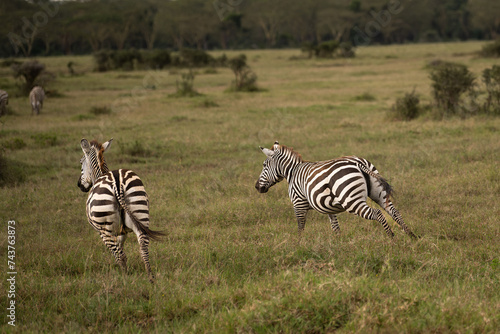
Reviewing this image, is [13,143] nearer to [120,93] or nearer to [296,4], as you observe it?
[120,93]

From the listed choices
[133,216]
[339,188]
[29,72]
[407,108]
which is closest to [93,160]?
[133,216]

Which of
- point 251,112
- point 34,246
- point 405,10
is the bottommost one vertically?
point 34,246

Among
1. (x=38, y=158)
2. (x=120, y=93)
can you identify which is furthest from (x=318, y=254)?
(x=120, y=93)

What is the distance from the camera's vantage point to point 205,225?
22.5 feet

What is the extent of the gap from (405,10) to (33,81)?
90.7 metres

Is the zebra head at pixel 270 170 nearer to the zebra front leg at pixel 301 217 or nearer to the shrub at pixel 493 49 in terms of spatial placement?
the zebra front leg at pixel 301 217

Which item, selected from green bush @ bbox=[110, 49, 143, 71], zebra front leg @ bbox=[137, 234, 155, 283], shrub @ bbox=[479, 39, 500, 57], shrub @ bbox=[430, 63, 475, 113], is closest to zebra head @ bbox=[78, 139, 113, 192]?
zebra front leg @ bbox=[137, 234, 155, 283]

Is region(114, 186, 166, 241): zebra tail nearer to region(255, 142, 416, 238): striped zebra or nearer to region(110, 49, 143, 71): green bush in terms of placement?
region(255, 142, 416, 238): striped zebra

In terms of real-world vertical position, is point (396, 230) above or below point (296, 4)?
below

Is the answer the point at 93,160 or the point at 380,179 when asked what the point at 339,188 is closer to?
the point at 380,179

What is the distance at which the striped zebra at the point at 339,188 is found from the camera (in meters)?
5.62

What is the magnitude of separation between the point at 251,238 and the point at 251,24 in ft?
307

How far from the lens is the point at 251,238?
6.12 metres

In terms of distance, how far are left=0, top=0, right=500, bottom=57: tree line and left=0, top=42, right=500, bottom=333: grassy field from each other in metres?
58.7
